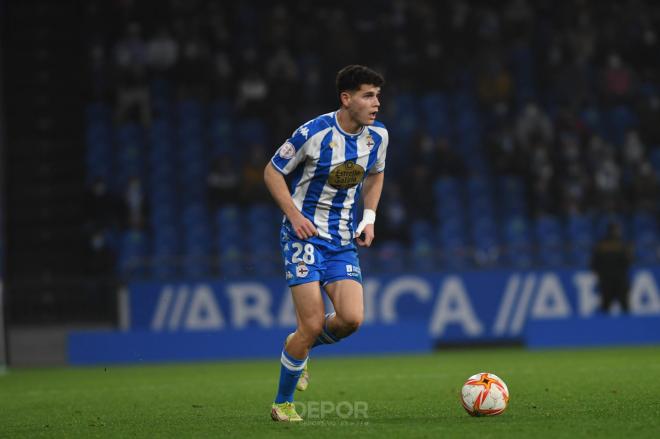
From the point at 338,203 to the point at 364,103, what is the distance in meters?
0.69

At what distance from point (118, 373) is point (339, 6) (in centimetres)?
1041

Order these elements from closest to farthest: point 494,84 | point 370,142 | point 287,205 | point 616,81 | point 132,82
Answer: point 287,205 < point 370,142 < point 132,82 < point 494,84 < point 616,81

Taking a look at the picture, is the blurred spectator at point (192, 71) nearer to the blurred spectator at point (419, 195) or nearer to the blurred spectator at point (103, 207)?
the blurred spectator at point (103, 207)

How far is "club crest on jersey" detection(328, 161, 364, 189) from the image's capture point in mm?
7367

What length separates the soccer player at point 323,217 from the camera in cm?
719

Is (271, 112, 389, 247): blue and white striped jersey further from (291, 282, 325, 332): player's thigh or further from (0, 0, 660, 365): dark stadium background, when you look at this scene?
(0, 0, 660, 365): dark stadium background

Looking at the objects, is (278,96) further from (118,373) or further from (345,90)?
(345,90)

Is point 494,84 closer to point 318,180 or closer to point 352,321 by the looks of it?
point 318,180

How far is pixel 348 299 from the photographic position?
7.18m

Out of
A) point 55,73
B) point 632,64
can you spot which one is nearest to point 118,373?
point 55,73

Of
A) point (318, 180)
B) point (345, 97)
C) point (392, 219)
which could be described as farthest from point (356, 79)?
point (392, 219)

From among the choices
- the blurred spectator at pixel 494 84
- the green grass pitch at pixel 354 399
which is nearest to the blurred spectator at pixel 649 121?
the blurred spectator at pixel 494 84

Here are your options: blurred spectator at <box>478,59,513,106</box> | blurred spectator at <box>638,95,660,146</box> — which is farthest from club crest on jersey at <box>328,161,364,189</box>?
blurred spectator at <box>638,95,660,146</box>

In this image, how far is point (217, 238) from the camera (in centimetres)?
1881
